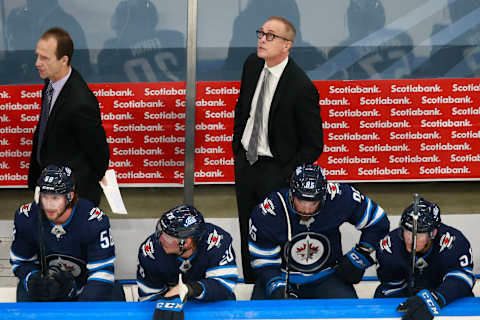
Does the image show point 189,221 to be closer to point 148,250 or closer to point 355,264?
point 148,250

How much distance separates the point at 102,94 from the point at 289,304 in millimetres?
3306

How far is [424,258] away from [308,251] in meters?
0.62

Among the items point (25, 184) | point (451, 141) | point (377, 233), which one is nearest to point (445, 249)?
point (377, 233)

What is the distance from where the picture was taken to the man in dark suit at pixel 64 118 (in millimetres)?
4047

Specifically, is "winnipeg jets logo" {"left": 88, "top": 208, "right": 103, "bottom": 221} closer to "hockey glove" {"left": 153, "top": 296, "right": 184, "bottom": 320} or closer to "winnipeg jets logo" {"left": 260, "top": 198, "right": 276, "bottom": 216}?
"winnipeg jets logo" {"left": 260, "top": 198, "right": 276, "bottom": 216}

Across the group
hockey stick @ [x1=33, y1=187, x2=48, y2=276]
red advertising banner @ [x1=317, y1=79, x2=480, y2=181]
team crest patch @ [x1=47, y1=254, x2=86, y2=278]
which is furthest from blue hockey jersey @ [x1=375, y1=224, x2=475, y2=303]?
red advertising banner @ [x1=317, y1=79, x2=480, y2=181]

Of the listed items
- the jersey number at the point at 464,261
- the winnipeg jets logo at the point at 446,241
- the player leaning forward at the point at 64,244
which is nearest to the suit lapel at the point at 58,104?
the player leaning forward at the point at 64,244

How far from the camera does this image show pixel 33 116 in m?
5.56

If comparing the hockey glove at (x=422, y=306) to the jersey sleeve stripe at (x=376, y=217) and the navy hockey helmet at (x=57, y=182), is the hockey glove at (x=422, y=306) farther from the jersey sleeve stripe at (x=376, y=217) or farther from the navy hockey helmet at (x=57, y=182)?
the navy hockey helmet at (x=57, y=182)

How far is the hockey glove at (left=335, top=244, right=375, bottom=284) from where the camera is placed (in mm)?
3695

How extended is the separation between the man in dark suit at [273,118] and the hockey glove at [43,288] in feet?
4.85

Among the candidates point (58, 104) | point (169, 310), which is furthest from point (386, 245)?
point (58, 104)

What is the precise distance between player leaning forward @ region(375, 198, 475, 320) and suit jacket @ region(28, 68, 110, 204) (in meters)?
1.73

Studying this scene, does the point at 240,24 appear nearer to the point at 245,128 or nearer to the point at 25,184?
the point at 245,128
